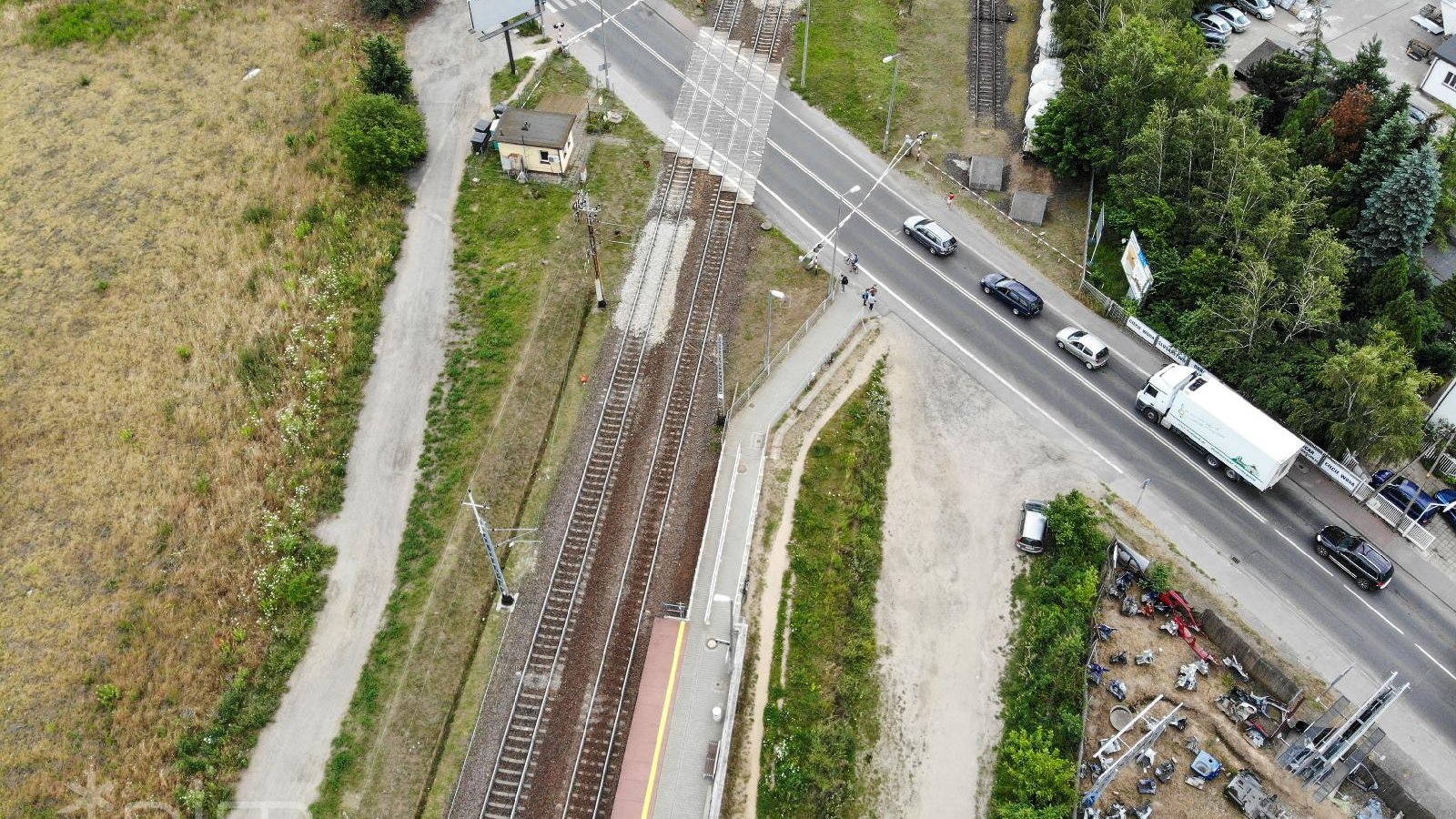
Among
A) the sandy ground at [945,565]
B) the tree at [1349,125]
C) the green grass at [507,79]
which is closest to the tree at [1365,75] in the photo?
the tree at [1349,125]

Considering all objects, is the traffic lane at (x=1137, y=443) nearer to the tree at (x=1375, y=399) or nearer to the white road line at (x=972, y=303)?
the white road line at (x=972, y=303)

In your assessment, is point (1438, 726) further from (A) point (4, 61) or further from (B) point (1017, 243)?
(A) point (4, 61)

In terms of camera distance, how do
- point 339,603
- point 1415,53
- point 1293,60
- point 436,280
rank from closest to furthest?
point 339,603, point 436,280, point 1293,60, point 1415,53

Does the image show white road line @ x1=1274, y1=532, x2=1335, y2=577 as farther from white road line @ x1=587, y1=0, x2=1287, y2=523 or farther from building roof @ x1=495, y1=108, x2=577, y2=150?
building roof @ x1=495, y1=108, x2=577, y2=150

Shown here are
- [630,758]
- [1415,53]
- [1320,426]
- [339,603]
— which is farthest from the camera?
[1415,53]

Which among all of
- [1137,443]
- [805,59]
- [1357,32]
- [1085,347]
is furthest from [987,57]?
[1137,443]

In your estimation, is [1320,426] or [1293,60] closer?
[1320,426]

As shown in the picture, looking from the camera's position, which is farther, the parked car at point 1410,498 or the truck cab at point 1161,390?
the truck cab at point 1161,390

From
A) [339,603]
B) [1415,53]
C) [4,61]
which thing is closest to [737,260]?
[339,603]
